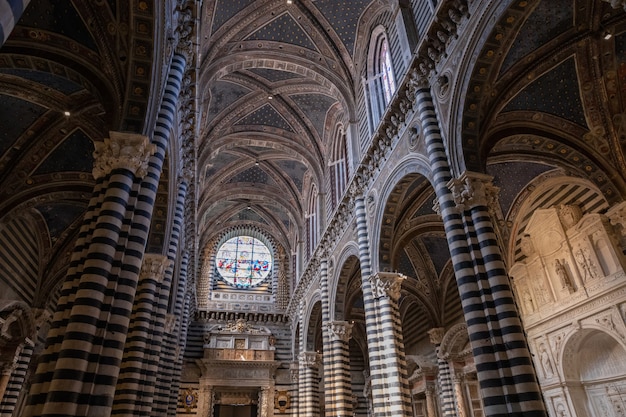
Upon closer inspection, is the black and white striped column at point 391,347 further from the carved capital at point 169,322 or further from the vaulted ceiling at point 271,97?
the carved capital at point 169,322

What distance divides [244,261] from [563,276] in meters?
20.0

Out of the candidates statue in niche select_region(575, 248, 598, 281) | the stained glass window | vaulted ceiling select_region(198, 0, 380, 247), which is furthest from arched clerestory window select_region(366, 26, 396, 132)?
statue in niche select_region(575, 248, 598, 281)

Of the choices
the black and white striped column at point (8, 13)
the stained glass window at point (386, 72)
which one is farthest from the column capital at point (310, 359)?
the black and white striped column at point (8, 13)

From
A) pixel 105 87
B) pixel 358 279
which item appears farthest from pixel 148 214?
pixel 358 279

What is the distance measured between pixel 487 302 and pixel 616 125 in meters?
7.44

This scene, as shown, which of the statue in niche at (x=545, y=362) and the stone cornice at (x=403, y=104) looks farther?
the statue in niche at (x=545, y=362)

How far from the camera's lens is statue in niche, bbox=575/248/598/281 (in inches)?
520

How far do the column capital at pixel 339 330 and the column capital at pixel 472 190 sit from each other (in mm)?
9393

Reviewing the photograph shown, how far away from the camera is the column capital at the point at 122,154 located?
24.7 ft

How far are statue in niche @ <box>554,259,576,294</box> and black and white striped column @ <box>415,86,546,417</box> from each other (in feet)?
25.7

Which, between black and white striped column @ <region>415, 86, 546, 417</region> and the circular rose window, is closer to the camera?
black and white striped column @ <region>415, 86, 546, 417</region>

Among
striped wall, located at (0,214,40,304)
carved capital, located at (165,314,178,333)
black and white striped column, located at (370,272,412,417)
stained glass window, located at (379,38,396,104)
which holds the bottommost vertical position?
black and white striped column, located at (370,272,412,417)

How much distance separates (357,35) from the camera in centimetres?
1656

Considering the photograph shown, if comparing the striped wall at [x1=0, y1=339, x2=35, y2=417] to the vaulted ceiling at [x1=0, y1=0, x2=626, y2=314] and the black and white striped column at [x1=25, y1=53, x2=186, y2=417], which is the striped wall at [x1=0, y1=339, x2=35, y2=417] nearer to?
the vaulted ceiling at [x1=0, y1=0, x2=626, y2=314]
